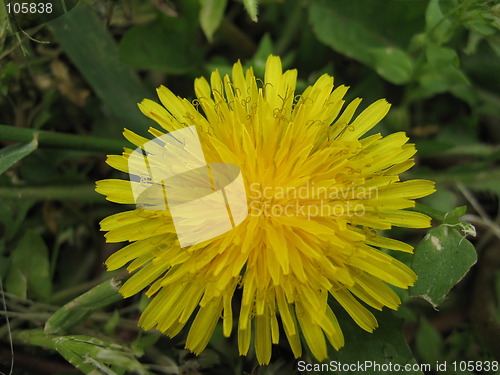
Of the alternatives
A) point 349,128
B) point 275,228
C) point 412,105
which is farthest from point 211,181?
point 412,105

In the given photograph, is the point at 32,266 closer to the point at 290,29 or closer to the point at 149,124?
the point at 149,124

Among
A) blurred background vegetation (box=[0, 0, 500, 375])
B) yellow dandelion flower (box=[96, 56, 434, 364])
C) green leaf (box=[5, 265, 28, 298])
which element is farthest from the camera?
green leaf (box=[5, 265, 28, 298])

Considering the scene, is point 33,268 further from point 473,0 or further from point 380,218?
point 473,0

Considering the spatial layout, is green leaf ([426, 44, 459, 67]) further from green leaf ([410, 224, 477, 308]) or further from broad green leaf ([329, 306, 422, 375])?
broad green leaf ([329, 306, 422, 375])

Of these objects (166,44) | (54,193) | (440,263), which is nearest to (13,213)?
(54,193)

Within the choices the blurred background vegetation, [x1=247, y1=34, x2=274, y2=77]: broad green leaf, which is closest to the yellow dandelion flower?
the blurred background vegetation

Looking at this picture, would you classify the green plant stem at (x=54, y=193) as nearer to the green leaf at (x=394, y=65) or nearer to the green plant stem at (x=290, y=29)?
the green plant stem at (x=290, y=29)
